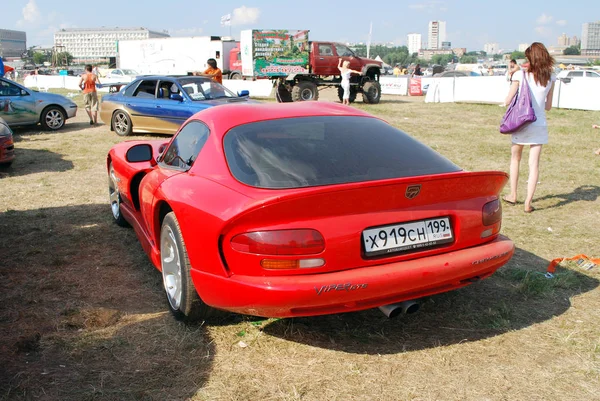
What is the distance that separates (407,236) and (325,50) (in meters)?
21.0

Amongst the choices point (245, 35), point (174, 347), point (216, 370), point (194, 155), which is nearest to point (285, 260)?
point (216, 370)

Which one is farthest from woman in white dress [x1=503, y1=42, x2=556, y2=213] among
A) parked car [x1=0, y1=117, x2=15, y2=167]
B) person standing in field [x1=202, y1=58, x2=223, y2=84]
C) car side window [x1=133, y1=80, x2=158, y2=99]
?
person standing in field [x1=202, y1=58, x2=223, y2=84]

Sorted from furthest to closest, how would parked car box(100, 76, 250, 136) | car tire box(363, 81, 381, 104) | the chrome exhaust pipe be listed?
car tire box(363, 81, 381, 104) → parked car box(100, 76, 250, 136) → the chrome exhaust pipe

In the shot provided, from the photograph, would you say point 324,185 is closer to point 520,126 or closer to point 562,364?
point 562,364

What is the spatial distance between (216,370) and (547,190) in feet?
19.6

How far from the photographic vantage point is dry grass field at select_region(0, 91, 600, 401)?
2844 millimetres

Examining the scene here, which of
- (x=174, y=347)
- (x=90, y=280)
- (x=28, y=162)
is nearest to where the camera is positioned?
(x=174, y=347)

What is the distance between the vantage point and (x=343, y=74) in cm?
2116

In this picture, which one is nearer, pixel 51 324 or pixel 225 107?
pixel 51 324

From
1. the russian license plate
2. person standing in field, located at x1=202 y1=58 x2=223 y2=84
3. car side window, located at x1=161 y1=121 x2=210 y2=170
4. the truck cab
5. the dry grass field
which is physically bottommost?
the dry grass field

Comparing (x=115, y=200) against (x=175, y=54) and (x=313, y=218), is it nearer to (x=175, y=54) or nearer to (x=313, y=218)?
(x=313, y=218)

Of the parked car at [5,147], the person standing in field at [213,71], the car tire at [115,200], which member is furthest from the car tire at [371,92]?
the car tire at [115,200]

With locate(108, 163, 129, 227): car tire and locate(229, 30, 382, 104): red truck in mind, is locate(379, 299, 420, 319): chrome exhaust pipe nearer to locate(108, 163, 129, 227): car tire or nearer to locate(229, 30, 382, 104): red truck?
locate(108, 163, 129, 227): car tire

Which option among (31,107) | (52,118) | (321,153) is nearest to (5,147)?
(31,107)
